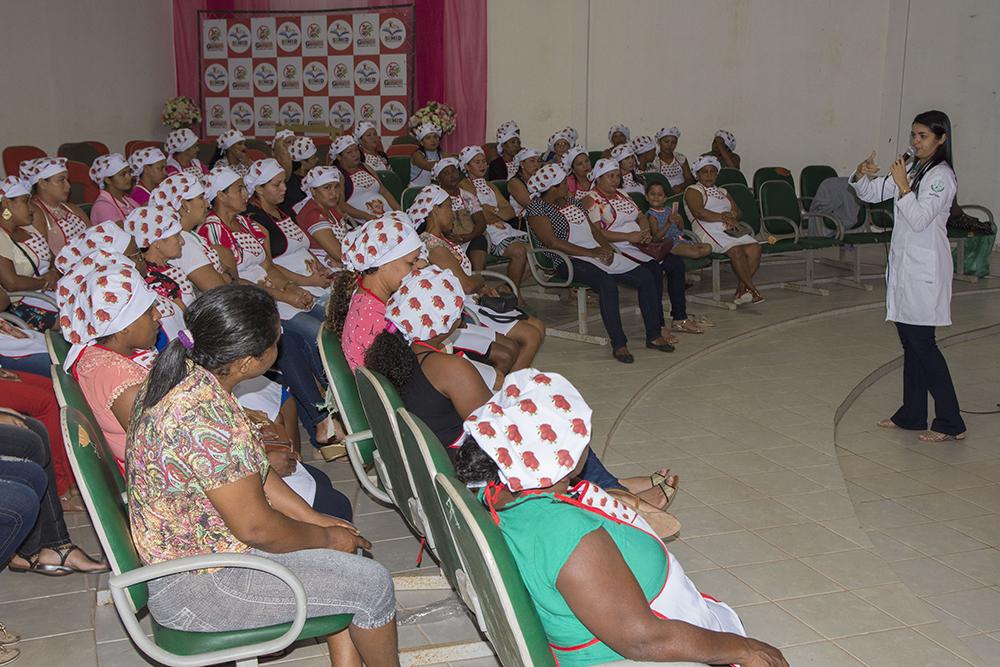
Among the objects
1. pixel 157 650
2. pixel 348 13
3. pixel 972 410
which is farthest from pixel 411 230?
pixel 348 13

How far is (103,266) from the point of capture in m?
3.08

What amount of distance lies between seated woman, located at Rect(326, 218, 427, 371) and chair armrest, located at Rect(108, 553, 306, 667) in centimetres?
163

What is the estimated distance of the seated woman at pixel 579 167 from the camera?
24.2 feet

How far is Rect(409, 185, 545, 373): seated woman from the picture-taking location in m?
4.69

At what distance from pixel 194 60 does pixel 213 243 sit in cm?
806

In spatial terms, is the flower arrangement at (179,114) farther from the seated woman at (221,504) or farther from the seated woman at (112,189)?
the seated woman at (221,504)

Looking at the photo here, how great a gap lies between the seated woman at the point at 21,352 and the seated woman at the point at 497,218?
3693 mm

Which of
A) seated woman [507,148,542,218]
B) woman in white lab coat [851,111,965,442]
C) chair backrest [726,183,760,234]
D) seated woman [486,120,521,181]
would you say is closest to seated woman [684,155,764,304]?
chair backrest [726,183,760,234]

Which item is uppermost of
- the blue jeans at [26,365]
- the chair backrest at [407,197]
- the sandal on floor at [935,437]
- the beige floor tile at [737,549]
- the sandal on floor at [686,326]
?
the chair backrest at [407,197]

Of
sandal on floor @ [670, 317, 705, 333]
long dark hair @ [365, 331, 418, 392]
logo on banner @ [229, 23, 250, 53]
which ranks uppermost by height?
logo on banner @ [229, 23, 250, 53]

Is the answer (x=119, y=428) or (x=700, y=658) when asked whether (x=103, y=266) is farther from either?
(x=700, y=658)

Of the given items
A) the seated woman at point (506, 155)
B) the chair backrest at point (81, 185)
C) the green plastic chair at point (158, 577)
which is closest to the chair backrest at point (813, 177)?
the seated woman at point (506, 155)

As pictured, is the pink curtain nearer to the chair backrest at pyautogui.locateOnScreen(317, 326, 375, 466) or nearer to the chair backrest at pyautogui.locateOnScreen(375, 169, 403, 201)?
the chair backrest at pyautogui.locateOnScreen(375, 169, 403, 201)

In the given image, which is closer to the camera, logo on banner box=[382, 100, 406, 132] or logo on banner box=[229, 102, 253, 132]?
logo on banner box=[382, 100, 406, 132]
